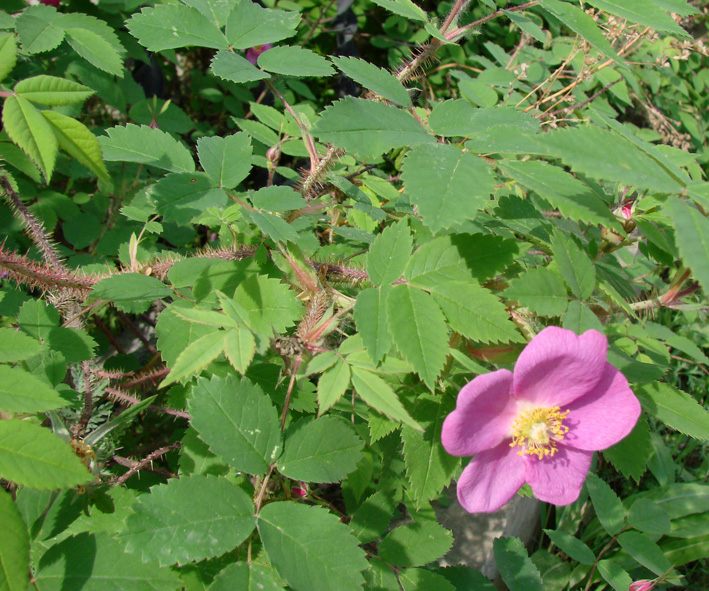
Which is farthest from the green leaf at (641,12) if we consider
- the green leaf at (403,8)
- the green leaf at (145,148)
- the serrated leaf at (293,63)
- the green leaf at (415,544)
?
the green leaf at (415,544)

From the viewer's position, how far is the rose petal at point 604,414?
2.93ft

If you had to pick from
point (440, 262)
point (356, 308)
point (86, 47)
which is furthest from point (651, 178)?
point (86, 47)

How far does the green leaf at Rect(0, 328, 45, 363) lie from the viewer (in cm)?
101

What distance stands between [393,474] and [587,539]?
153 centimetres

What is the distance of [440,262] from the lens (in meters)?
1.01

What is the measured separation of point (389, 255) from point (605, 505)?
4.21 feet

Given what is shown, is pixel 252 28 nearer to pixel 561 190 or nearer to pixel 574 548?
pixel 561 190

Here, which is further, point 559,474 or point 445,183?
point 559,474

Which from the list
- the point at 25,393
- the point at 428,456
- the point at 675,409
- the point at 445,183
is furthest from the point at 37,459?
the point at 675,409

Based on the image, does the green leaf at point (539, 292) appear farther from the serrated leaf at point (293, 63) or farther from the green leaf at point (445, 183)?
the serrated leaf at point (293, 63)

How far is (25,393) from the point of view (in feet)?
2.97

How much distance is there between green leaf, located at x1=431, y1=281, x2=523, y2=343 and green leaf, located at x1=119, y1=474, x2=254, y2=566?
0.52m

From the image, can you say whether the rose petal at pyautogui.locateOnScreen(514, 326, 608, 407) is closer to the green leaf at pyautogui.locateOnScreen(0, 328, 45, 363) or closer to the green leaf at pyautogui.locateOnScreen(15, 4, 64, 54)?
the green leaf at pyautogui.locateOnScreen(0, 328, 45, 363)

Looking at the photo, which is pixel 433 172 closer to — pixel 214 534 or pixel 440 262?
pixel 440 262
